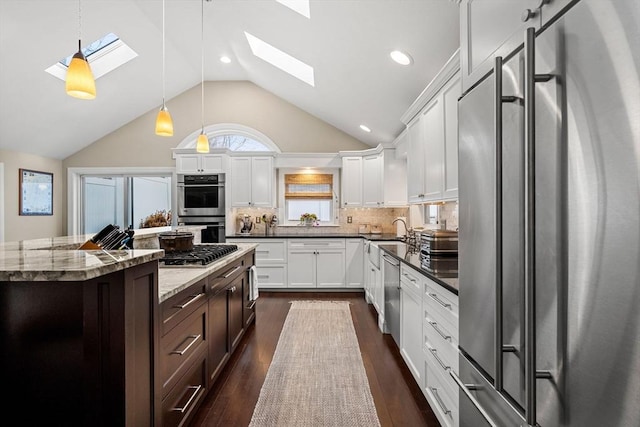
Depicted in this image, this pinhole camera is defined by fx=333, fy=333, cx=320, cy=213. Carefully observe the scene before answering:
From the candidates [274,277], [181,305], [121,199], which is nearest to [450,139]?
[181,305]

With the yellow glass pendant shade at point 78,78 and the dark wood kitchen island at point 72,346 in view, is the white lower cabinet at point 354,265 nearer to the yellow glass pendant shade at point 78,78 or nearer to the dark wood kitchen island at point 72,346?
the yellow glass pendant shade at point 78,78

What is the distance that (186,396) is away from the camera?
1906 millimetres

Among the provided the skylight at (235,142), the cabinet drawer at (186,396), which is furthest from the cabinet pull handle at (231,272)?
the skylight at (235,142)

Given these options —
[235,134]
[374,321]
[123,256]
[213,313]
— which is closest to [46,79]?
[235,134]

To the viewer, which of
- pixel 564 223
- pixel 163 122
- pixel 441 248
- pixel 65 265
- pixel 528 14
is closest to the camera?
pixel 564 223

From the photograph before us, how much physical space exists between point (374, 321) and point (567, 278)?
3458mm

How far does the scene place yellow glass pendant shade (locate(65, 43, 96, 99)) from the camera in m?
2.09

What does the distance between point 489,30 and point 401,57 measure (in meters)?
1.84

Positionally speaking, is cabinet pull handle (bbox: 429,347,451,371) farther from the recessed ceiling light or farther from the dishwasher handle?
the recessed ceiling light

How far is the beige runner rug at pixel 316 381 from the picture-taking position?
2.12 meters

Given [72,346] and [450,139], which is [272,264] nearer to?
[450,139]

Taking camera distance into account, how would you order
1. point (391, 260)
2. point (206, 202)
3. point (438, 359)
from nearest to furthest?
1. point (438, 359)
2. point (391, 260)
3. point (206, 202)

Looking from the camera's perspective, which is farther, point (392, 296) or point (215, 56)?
point (215, 56)

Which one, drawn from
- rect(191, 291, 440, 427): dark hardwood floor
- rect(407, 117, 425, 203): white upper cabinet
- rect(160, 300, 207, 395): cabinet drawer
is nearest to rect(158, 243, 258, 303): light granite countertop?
rect(160, 300, 207, 395): cabinet drawer
